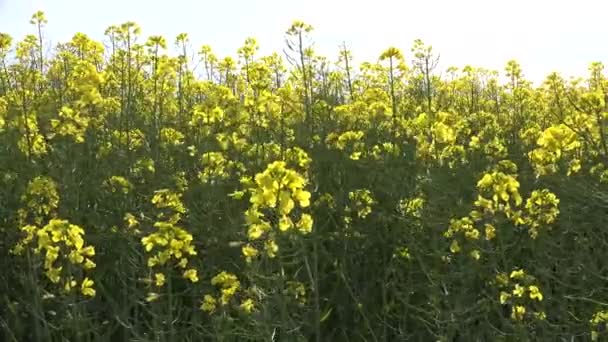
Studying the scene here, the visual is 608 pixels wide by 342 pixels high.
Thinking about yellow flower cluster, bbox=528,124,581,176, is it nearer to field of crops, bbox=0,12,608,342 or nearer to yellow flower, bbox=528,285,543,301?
field of crops, bbox=0,12,608,342

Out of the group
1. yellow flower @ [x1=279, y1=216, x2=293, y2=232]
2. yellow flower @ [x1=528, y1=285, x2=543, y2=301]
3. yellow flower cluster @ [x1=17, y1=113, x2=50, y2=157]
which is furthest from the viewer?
yellow flower cluster @ [x1=17, y1=113, x2=50, y2=157]

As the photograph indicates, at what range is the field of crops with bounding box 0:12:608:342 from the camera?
2783 mm

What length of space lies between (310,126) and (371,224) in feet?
6.63

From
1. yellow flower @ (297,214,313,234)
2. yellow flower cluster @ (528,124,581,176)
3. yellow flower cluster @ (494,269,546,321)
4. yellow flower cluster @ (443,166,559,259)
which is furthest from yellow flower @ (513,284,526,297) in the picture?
yellow flower @ (297,214,313,234)

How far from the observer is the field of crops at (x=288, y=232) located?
2.78 metres

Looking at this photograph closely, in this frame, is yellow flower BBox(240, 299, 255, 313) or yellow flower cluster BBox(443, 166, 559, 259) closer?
yellow flower BBox(240, 299, 255, 313)

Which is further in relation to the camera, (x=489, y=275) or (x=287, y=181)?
(x=489, y=275)

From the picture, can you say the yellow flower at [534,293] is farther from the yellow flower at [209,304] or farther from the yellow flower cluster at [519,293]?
the yellow flower at [209,304]

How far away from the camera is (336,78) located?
7.92 metres

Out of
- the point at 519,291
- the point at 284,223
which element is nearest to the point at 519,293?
the point at 519,291

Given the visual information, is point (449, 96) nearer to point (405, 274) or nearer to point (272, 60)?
point (272, 60)

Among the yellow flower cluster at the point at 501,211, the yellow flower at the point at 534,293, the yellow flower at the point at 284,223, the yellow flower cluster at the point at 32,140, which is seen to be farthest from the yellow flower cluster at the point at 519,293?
the yellow flower cluster at the point at 32,140

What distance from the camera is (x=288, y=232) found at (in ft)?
9.56

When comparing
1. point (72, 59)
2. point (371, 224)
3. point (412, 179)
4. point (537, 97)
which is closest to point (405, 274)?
point (371, 224)
